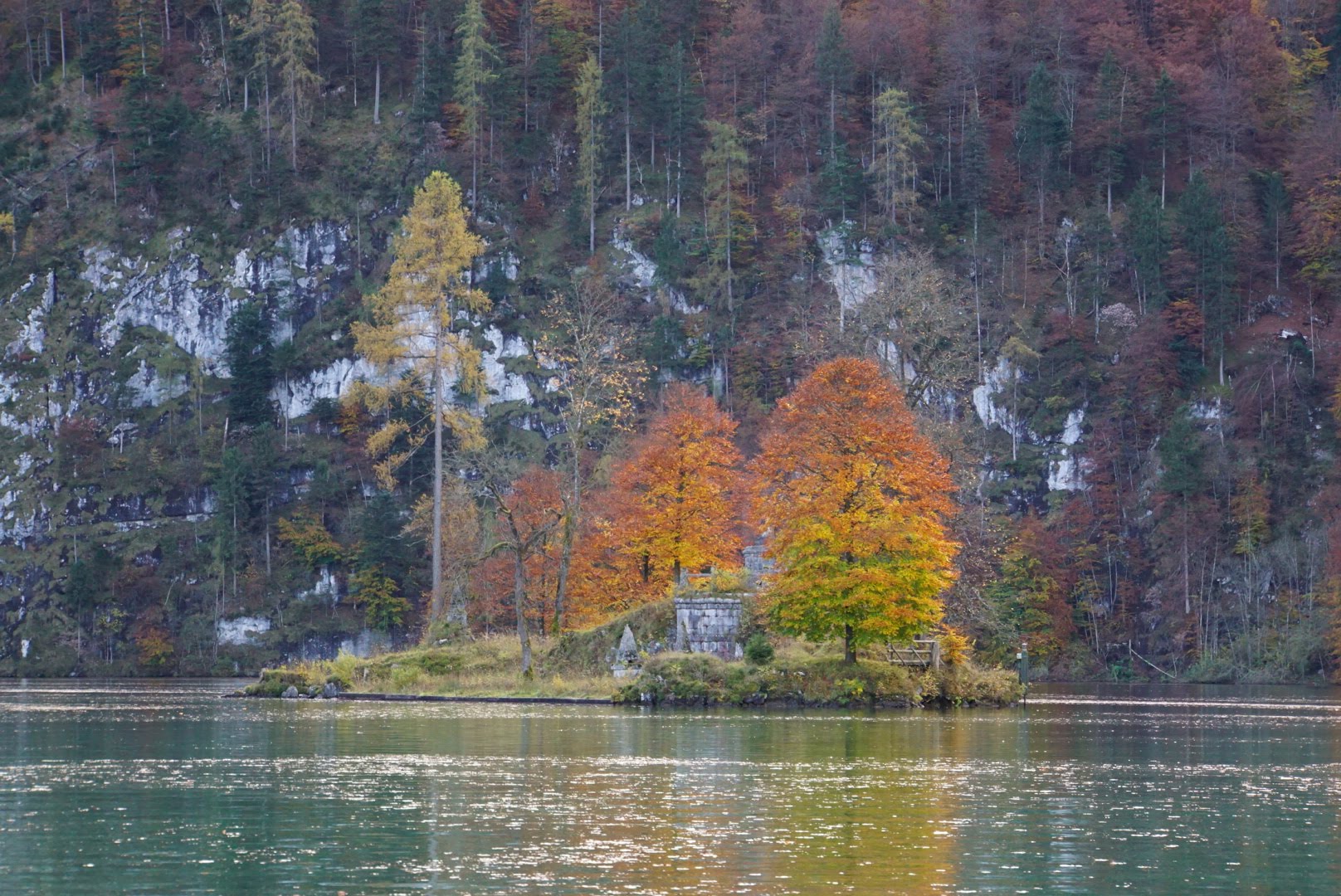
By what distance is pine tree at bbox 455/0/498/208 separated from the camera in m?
130

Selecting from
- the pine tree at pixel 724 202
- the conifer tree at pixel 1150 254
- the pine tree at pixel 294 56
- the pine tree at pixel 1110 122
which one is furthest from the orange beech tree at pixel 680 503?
the pine tree at pixel 294 56

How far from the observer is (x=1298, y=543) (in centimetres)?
9369

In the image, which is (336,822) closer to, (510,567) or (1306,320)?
(510,567)

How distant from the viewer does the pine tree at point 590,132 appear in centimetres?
12675

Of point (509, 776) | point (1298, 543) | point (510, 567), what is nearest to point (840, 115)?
point (1298, 543)

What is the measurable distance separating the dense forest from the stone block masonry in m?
22.1

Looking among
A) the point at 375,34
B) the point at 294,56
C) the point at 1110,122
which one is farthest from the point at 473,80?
the point at 1110,122

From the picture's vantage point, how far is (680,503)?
68.5 m

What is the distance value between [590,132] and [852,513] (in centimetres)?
7858

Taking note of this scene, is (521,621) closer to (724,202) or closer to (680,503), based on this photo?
(680,503)

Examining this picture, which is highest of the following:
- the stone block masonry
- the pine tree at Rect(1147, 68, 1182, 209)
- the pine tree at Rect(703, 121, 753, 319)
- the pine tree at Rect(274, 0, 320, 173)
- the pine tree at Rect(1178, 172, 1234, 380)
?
the pine tree at Rect(274, 0, 320, 173)

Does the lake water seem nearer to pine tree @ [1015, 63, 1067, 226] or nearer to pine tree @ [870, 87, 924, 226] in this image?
pine tree @ [870, 87, 924, 226]

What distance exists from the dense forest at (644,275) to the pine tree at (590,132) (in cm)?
36

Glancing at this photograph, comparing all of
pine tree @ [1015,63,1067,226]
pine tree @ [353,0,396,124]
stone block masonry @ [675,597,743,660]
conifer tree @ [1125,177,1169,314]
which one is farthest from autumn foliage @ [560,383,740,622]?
pine tree @ [353,0,396,124]
